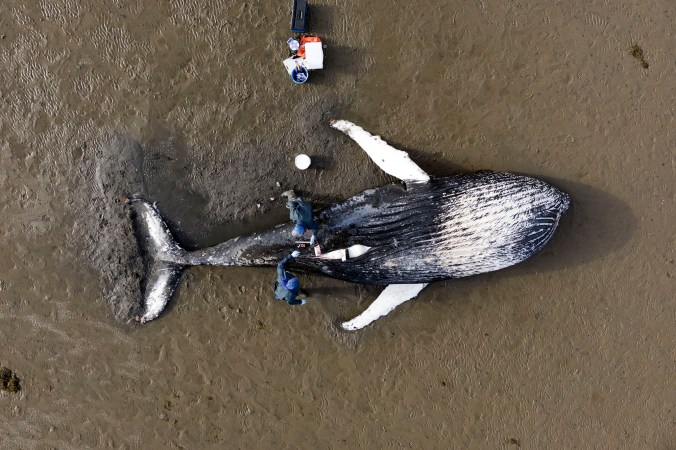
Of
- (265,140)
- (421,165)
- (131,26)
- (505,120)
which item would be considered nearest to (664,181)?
(505,120)

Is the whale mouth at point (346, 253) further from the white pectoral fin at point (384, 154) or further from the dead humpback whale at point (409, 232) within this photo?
the white pectoral fin at point (384, 154)

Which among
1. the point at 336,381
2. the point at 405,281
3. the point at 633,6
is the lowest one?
the point at 336,381

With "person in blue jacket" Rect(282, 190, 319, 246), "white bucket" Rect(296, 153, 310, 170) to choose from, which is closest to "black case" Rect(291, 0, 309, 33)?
"white bucket" Rect(296, 153, 310, 170)

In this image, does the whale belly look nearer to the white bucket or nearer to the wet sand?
the wet sand

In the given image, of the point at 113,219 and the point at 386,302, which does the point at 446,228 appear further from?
the point at 113,219

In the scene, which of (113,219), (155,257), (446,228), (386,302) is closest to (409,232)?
(446,228)

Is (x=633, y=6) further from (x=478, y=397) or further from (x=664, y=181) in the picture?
(x=478, y=397)
